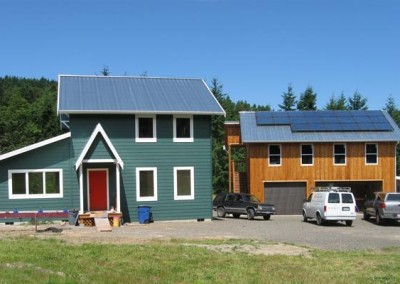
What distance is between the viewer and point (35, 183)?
2909 centimetres

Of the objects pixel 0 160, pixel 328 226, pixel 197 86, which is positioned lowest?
pixel 328 226

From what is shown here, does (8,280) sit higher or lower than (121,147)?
lower

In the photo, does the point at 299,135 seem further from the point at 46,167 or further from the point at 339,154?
the point at 46,167

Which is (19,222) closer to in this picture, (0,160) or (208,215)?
(0,160)

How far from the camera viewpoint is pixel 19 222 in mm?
28219

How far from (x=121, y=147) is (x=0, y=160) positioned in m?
6.06

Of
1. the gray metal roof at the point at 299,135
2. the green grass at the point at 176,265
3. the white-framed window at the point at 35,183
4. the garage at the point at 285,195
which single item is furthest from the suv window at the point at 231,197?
the green grass at the point at 176,265

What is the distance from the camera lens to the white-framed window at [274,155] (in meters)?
42.0

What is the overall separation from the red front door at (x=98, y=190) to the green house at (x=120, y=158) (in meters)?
0.05

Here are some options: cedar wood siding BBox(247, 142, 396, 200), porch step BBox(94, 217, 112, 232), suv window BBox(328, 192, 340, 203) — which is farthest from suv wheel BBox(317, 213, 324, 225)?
cedar wood siding BBox(247, 142, 396, 200)

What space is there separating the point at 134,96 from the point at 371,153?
64.4ft

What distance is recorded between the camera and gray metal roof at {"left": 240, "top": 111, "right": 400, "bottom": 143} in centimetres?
4153

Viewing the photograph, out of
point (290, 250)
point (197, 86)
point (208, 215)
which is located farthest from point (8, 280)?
point (197, 86)

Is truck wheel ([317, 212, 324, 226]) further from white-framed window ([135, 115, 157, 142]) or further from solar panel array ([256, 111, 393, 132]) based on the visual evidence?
solar panel array ([256, 111, 393, 132])
